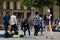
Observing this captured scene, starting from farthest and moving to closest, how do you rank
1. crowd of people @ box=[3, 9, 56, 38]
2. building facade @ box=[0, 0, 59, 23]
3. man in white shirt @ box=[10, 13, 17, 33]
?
building facade @ box=[0, 0, 59, 23], man in white shirt @ box=[10, 13, 17, 33], crowd of people @ box=[3, 9, 56, 38]

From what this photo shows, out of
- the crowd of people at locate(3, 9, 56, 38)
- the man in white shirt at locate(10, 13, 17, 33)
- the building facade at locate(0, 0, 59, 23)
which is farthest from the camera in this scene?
the building facade at locate(0, 0, 59, 23)

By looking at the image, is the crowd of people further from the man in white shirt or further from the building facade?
the building facade

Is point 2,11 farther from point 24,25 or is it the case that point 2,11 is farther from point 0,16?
point 24,25

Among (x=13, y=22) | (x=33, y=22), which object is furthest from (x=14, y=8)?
(x=33, y=22)

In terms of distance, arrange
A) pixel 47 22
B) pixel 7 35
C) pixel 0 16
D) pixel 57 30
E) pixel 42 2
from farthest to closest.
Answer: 1. pixel 0 16
2. pixel 42 2
3. pixel 57 30
4. pixel 7 35
5. pixel 47 22

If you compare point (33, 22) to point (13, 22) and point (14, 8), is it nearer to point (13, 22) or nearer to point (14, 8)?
point (13, 22)

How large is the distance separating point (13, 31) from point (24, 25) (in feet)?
3.52

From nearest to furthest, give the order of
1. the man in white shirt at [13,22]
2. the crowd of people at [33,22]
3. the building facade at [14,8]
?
the crowd of people at [33,22] → the man in white shirt at [13,22] → the building facade at [14,8]

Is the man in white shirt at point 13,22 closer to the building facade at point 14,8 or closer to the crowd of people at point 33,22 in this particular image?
the crowd of people at point 33,22

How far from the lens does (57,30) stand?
28625mm

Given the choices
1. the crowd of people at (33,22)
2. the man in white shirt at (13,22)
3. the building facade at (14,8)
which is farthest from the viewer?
the building facade at (14,8)

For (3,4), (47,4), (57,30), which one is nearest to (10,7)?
(3,4)

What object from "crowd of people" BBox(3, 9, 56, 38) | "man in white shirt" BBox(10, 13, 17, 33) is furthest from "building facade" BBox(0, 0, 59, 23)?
"man in white shirt" BBox(10, 13, 17, 33)

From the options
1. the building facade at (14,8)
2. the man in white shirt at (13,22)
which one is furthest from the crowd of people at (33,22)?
the building facade at (14,8)
